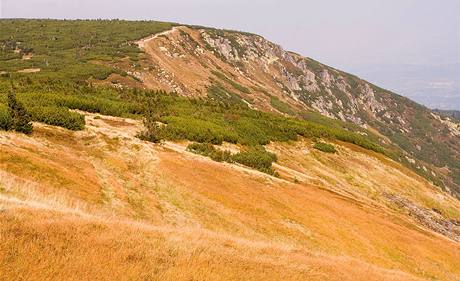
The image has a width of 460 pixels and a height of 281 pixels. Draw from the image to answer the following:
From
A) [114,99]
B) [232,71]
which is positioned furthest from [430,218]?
[232,71]

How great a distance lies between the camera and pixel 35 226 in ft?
38.0

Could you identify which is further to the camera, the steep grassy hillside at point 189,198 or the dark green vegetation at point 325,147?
the dark green vegetation at point 325,147

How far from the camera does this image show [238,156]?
39.3 meters

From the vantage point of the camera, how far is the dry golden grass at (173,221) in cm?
1129

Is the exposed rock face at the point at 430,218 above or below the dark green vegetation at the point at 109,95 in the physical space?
below

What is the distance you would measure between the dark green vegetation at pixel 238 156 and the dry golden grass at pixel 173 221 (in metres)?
1.74

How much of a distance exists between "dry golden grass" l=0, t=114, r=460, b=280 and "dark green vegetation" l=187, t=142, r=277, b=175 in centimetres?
174

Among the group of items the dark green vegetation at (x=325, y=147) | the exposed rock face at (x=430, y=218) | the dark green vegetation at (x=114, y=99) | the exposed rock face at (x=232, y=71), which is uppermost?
the exposed rock face at (x=232, y=71)

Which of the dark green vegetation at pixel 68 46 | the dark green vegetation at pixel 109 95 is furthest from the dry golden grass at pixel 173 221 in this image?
the dark green vegetation at pixel 68 46

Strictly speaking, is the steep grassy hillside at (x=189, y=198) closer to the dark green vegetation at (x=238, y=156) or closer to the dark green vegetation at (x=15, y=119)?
the dark green vegetation at (x=15, y=119)

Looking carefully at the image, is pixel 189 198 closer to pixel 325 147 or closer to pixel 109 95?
pixel 109 95

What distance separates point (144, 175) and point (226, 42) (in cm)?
13675

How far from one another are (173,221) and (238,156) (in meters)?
17.4

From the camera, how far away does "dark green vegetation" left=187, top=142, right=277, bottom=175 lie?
117 feet
